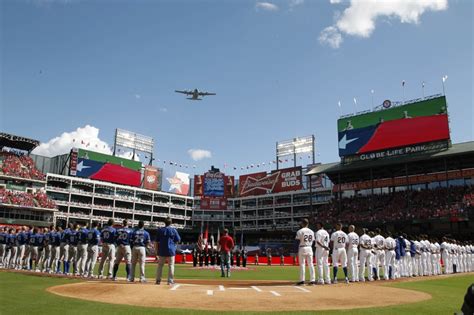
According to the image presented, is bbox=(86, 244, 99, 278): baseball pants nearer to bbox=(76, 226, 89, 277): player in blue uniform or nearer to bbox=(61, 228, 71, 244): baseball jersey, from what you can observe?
bbox=(76, 226, 89, 277): player in blue uniform

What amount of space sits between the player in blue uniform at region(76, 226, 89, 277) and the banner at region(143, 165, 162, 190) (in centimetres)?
7899

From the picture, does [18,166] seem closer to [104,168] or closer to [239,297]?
[104,168]

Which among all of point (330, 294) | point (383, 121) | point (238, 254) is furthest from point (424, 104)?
point (330, 294)

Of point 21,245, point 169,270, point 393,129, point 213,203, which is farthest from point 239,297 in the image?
point 213,203

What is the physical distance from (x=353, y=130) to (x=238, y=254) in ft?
123

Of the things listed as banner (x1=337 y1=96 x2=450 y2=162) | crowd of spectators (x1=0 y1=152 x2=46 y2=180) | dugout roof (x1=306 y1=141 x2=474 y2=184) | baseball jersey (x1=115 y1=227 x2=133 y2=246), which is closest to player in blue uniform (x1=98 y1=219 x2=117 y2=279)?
baseball jersey (x1=115 y1=227 x2=133 y2=246)

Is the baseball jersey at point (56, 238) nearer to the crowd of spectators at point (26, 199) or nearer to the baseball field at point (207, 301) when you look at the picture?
the baseball field at point (207, 301)

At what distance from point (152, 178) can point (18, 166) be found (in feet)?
104

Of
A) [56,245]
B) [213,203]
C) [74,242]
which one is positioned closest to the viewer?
[74,242]

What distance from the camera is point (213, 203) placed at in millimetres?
89000

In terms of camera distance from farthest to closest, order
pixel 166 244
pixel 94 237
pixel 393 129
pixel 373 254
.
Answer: pixel 393 129, pixel 373 254, pixel 94 237, pixel 166 244

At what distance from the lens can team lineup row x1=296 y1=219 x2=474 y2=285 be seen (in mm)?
15359

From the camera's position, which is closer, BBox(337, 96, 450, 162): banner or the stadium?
the stadium

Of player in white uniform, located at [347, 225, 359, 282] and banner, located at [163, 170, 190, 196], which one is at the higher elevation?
banner, located at [163, 170, 190, 196]
